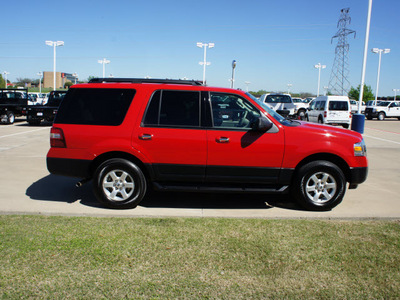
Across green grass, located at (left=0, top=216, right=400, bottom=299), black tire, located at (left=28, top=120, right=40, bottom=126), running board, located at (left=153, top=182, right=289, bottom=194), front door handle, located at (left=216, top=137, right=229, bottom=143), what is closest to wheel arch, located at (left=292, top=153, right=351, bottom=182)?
running board, located at (left=153, top=182, right=289, bottom=194)

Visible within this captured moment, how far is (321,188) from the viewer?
554 centimetres

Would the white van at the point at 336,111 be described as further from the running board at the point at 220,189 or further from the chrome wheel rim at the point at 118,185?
the chrome wheel rim at the point at 118,185

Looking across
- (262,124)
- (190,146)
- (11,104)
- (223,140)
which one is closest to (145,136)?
(190,146)

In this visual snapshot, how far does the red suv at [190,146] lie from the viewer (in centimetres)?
538

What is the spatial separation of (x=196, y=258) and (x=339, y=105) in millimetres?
19477

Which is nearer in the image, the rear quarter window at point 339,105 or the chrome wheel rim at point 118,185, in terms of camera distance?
the chrome wheel rim at point 118,185

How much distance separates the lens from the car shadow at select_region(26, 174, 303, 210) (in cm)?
585

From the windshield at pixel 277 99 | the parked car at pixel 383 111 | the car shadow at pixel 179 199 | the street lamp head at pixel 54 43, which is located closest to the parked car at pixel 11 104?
the car shadow at pixel 179 199

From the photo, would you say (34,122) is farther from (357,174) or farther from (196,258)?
(196,258)

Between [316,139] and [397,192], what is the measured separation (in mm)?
2594

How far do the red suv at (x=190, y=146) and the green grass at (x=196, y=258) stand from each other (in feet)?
2.10

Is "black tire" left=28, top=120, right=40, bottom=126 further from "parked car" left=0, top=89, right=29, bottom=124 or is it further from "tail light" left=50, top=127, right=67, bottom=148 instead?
"tail light" left=50, top=127, right=67, bottom=148

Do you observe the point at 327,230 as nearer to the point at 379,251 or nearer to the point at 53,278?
the point at 379,251

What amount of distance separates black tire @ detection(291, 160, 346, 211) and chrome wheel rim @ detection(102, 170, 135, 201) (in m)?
2.46
